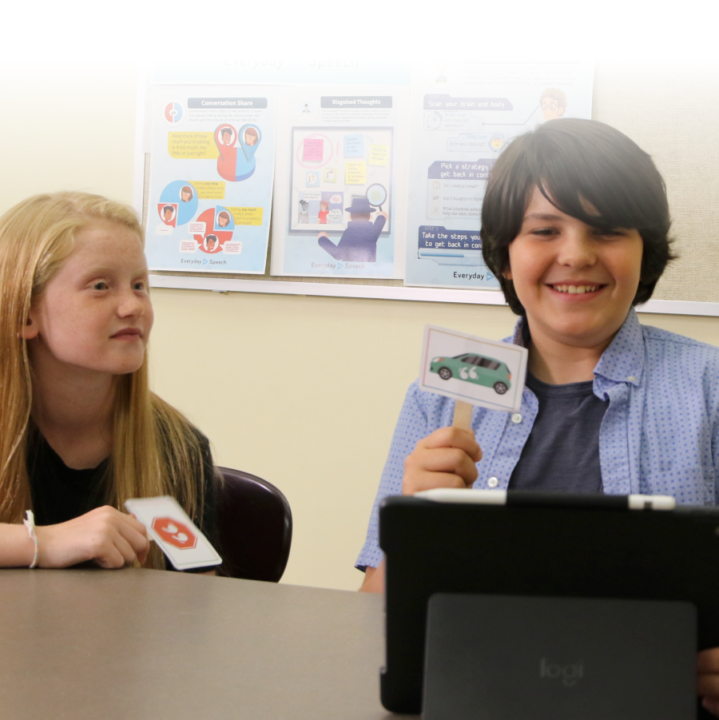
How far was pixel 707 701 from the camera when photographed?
59 cm

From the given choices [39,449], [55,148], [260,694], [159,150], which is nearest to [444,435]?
[260,694]

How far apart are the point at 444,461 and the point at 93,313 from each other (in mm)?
702

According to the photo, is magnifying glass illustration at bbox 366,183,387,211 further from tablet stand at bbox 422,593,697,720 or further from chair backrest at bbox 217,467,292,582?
tablet stand at bbox 422,593,697,720

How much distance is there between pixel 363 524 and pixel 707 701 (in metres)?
1.70

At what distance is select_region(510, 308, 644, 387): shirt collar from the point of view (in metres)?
1.19

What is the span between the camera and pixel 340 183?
2.21 metres

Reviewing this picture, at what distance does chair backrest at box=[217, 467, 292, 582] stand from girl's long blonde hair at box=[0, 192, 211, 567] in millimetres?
57

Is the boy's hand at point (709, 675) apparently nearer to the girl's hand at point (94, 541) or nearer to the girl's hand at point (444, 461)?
the girl's hand at point (444, 461)

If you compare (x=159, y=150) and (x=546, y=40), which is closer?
(x=546, y=40)

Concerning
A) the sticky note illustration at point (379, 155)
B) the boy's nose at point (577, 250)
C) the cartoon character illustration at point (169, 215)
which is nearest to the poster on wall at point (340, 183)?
the sticky note illustration at point (379, 155)

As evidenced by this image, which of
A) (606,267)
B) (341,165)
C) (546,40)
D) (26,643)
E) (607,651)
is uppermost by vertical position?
(546,40)

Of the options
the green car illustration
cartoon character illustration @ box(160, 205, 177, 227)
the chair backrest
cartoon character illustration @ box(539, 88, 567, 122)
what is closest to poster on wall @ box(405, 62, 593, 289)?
cartoon character illustration @ box(539, 88, 567, 122)

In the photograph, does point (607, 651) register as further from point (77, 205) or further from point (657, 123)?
point (657, 123)

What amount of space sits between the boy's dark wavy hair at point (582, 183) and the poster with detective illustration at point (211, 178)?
1.13 metres
